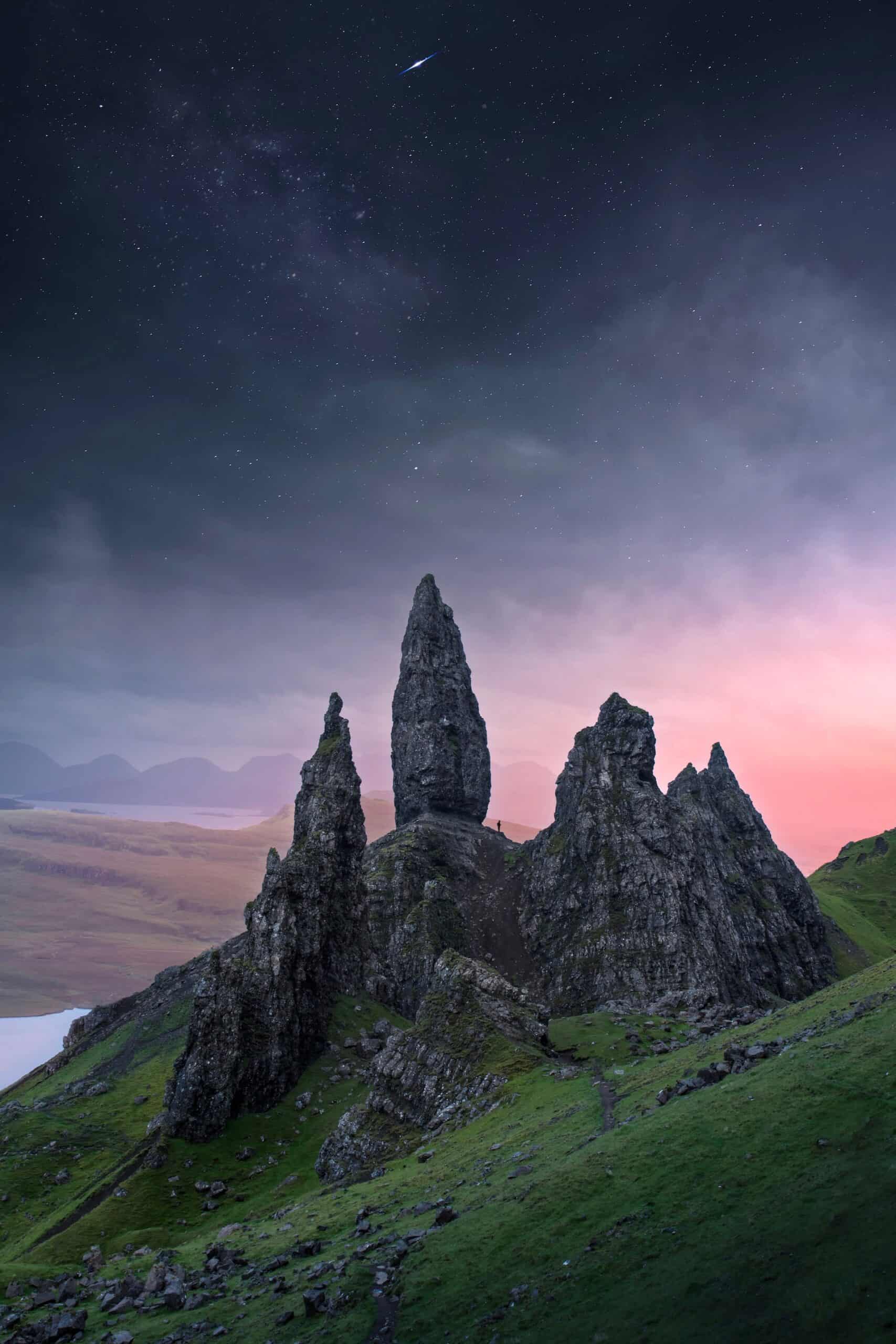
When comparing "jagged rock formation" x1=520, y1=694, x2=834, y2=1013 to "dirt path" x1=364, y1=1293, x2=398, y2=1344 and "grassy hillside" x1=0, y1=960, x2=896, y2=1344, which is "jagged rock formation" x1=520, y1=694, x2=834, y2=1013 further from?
"dirt path" x1=364, y1=1293, x2=398, y2=1344

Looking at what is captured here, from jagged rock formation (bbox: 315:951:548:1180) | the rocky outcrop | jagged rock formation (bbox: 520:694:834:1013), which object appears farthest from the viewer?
jagged rock formation (bbox: 520:694:834:1013)

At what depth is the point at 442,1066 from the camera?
73188 mm

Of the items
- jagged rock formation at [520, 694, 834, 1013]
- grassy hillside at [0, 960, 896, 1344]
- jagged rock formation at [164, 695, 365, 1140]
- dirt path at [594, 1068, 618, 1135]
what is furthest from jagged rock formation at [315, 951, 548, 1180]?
jagged rock formation at [520, 694, 834, 1013]

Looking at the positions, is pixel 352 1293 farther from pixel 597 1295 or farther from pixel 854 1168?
pixel 854 1168

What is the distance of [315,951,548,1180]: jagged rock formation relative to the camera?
6775 cm

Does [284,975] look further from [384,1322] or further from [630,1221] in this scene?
[630,1221]

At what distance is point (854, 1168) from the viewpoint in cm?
2767

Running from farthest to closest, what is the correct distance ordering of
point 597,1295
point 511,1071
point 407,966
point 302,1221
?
point 407,966 → point 511,1071 → point 302,1221 → point 597,1295

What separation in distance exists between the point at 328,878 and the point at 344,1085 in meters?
36.4

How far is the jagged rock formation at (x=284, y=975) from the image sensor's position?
98.9m

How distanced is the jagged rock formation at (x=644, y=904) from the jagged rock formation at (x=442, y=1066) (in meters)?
80.3

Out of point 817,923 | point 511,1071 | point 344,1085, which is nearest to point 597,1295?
point 511,1071

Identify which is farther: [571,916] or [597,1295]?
[571,916]

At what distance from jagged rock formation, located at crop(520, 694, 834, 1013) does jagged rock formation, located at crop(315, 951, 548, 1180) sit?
263 ft
